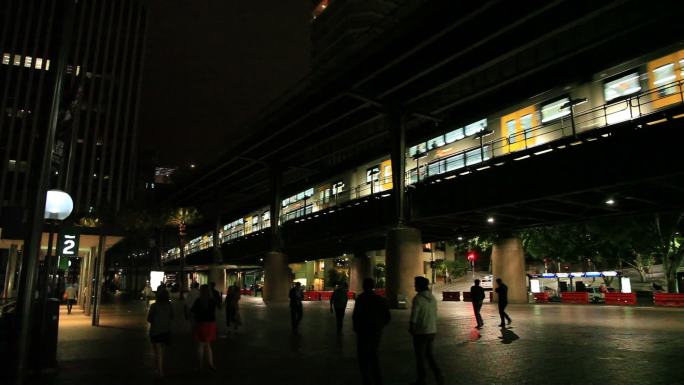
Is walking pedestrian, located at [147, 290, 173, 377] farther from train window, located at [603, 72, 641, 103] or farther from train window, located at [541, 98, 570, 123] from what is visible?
train window, located at [541, 98, 570, 123]

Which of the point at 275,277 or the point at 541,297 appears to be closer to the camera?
the point at 541,297

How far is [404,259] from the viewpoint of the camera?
29422 mm

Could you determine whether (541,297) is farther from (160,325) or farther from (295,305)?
(160,325)

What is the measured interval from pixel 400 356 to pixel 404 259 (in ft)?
59.0

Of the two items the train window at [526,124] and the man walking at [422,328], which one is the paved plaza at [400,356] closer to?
the man walking at [422,328]

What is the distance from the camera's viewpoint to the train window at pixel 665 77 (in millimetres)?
19897

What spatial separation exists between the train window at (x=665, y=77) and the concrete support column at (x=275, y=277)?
107ft

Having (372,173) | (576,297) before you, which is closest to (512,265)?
(576,297)

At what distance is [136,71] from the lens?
343 ft

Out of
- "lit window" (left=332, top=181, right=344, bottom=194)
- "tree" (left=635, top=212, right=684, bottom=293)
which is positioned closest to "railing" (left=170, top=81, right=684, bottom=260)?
"lit window" (left=332, top=181, right=344, bottom=194)

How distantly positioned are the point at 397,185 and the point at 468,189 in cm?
552

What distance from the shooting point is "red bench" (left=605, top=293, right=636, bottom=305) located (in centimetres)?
3503

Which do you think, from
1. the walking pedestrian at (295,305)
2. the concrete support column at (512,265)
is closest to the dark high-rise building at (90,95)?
the concrete support column at (512,265)

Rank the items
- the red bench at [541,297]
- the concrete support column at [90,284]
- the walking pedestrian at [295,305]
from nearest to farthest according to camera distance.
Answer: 1. the walking pedestrian at [295,305]
2. the concrete support column at [90,284]
3. the red bench at [541,297]
